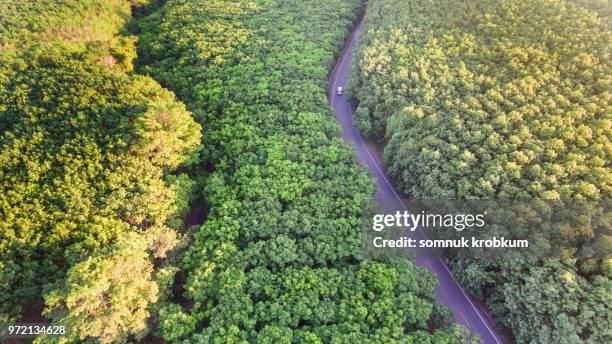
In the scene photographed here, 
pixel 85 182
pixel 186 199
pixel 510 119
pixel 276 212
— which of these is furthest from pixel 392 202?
pixel 85 182

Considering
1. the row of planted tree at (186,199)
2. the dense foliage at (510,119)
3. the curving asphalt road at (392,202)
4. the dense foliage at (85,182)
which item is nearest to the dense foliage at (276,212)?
the row of planted tree at (186,199)

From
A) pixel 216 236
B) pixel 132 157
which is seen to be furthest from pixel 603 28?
pixel 132 157

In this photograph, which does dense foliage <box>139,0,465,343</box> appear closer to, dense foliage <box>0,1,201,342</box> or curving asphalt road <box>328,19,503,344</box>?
curving asphalt road <box>328,19,503,344</box>

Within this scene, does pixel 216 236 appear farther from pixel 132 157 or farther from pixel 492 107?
pixel 492 107

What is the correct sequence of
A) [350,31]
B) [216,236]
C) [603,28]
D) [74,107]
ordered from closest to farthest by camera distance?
[216,236] → [74,107] → [603,28] → [350,31]

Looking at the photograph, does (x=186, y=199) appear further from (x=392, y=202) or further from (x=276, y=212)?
(x=392, y=202)
